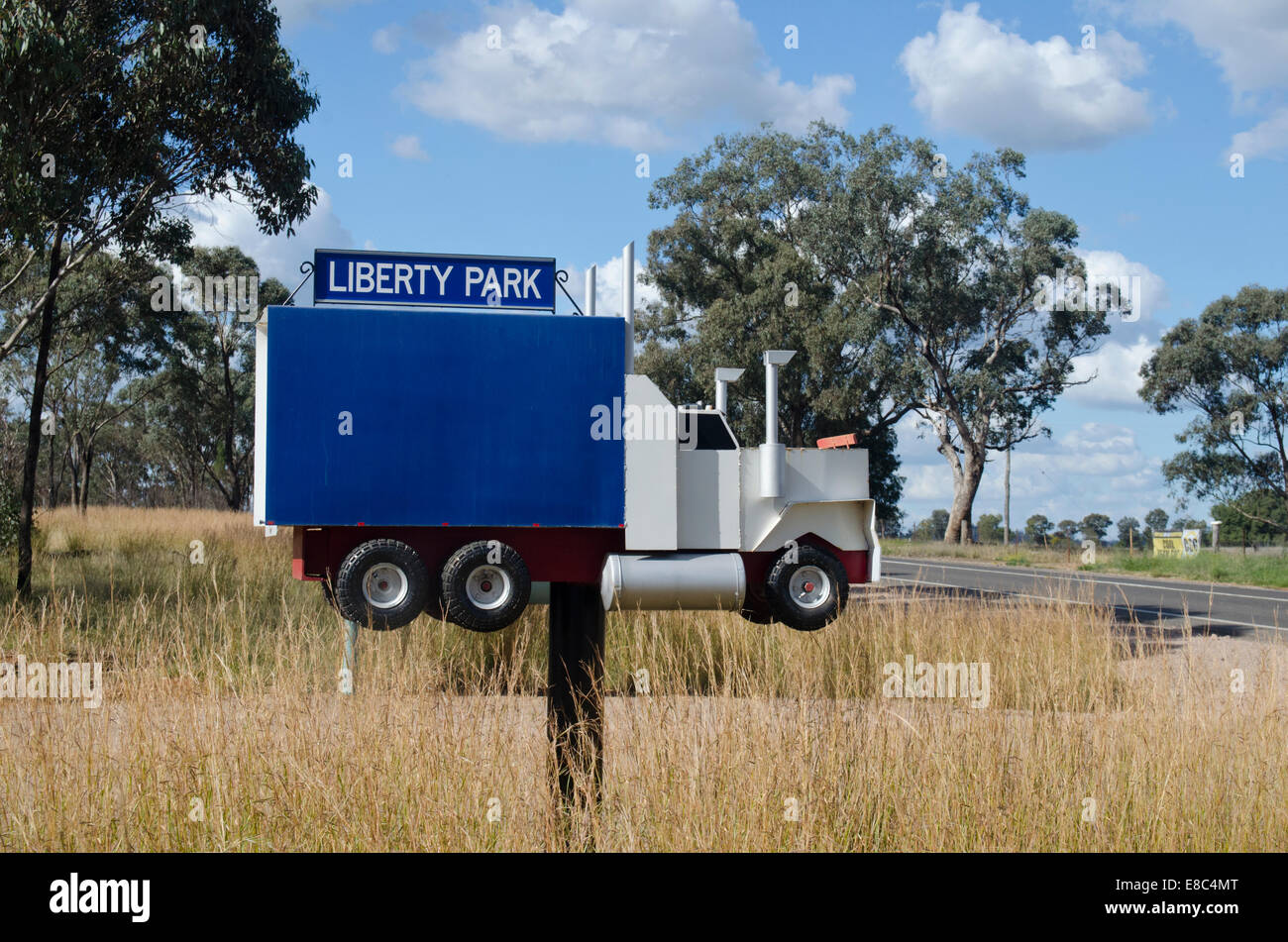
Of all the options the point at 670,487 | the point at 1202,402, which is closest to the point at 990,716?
the point at 670,487

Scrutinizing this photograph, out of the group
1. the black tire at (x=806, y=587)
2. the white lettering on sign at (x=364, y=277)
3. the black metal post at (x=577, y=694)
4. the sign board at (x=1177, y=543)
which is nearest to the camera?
the white lettering on sign at (x=364, y=277)

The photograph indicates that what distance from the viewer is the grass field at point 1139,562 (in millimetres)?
34131

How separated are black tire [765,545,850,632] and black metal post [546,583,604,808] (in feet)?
3.15

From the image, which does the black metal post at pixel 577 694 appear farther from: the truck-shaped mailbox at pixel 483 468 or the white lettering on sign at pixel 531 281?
the white lettering on sign at pixel 531 281

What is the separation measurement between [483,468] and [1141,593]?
2756 cm

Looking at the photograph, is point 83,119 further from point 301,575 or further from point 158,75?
point 301,575

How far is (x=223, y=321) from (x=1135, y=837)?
41.8m

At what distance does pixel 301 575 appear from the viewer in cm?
328

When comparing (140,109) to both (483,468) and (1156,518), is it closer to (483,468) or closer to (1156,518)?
(483,468)

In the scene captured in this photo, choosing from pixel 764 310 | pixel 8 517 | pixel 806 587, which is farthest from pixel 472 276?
pixel 764 310

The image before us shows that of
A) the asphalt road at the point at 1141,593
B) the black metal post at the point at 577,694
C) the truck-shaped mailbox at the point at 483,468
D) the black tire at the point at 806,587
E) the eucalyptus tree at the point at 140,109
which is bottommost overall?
the asphalt road at the point at 1141,593

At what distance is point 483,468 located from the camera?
3.05m

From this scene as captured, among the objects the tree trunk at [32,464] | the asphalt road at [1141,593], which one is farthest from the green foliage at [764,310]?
the tree trunk at [32,464]

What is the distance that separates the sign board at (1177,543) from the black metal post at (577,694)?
4322cm
